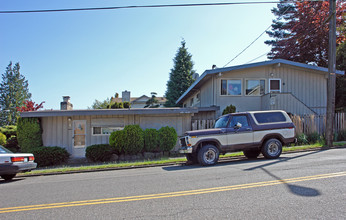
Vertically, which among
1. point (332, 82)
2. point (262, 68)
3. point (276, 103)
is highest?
point (262, 68)

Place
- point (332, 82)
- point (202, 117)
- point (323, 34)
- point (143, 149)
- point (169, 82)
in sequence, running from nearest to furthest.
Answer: point (332, 82)
point (143, 149)
point (202, 117)
point (323, 34)
point (169, 82)

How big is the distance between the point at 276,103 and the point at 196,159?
8083 millimetres

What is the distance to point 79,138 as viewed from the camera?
15.3 m

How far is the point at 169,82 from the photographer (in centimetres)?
4100

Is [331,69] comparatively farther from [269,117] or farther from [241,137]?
[241,137]

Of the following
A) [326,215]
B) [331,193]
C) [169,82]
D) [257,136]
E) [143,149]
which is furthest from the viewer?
[169,82]

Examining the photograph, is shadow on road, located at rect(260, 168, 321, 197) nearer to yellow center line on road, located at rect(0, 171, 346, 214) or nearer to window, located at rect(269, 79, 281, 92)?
yellow center line on road, located at rect(0, 171, 346, 214)

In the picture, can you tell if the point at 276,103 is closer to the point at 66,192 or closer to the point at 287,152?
the point at 287,152

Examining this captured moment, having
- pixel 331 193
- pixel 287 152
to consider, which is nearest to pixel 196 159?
pixel 287 152

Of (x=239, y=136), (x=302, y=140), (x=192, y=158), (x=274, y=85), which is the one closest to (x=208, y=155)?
(x=192, y=158)

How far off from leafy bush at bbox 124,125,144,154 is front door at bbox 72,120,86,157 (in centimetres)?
320

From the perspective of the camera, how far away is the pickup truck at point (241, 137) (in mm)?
9633

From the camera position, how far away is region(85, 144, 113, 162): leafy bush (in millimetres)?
13670

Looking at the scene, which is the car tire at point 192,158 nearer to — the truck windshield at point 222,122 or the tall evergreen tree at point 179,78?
the truck windshield at point 222,122
